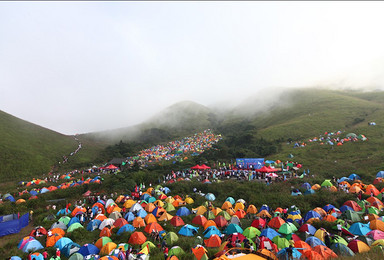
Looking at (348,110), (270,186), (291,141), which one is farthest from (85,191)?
(348,110)

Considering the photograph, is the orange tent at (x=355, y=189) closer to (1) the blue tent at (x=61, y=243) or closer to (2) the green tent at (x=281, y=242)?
(2) the green tent at (x=281, y=242)

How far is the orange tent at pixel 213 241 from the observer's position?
14.8 m

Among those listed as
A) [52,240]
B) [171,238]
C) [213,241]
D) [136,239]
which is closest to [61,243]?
[52,240]

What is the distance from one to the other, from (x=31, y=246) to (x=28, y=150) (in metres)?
58.7

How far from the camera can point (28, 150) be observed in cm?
6250

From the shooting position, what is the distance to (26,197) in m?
31.6

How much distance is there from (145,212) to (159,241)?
5.68 m

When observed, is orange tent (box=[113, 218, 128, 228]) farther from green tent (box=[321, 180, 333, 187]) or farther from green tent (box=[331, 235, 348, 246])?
green tent (box=[321, 180, 333, 187])

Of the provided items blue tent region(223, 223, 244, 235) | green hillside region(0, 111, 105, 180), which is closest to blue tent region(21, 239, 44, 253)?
blue tent region(223, 223, 244, 235)

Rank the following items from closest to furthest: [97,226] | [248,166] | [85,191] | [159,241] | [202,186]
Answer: [159,241]
[97,226]
[202,186]
[85,191]
[248,166]

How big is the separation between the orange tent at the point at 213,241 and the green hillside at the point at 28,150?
50.2 meters

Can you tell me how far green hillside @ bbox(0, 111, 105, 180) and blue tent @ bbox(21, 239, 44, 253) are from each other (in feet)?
136

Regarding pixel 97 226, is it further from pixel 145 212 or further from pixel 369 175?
pixel 369 175

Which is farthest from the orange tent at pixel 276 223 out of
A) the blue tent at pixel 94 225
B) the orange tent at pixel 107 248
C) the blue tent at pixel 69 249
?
the blue tent at pixel 94 225
